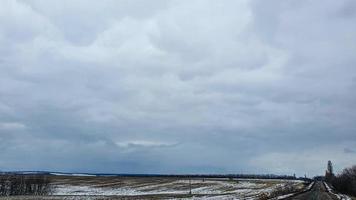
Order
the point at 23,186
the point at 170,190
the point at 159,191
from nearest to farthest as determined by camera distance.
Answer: the point at 159,191
the point at 170,190
the point at 23,186

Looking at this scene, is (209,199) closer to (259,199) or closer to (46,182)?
(259,199)

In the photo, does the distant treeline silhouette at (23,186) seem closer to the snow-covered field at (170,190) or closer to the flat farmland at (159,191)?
the flat farmland at (159,191)

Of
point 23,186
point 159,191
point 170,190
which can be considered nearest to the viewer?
point 159,191

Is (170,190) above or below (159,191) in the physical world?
above

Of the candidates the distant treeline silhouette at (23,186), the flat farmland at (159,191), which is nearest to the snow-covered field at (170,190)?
the flat farmland at (159,191)

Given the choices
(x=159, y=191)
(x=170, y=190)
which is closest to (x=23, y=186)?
(x=159, y=191)

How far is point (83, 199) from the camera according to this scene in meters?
72.3

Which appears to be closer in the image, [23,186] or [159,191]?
[159,191]

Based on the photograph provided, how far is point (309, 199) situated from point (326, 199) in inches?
113

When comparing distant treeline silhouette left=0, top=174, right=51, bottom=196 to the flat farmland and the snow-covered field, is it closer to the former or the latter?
the flat farmland

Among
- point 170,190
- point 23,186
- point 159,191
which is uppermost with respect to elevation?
point 23,186

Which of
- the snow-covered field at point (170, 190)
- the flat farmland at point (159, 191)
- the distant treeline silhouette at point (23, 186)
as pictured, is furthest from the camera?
the distant treeline silhouette at point (23, 186)

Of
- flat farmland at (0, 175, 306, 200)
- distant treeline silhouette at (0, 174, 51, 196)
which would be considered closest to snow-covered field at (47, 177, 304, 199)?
flat farmland at (0, 175, 306, 200)

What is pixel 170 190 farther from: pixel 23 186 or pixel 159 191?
pixel 23 186
